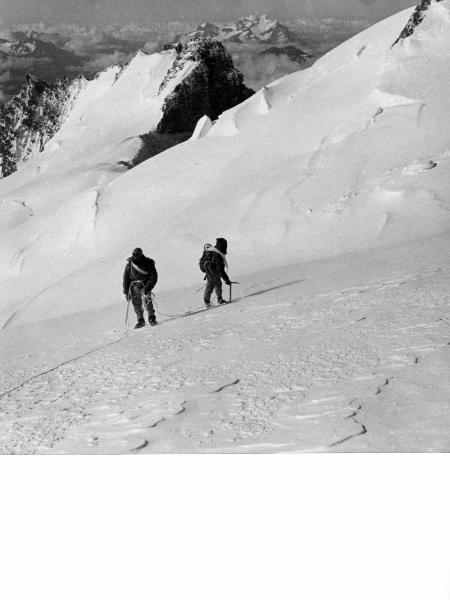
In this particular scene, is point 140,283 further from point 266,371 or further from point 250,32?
point 250,32

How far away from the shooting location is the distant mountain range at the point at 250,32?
3346mm

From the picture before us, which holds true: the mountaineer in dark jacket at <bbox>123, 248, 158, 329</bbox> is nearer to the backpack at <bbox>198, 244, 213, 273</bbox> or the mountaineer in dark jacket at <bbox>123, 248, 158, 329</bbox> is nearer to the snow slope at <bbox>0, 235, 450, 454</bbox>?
the snow slope at <bbox>0, 235, 450, 454</bbox>

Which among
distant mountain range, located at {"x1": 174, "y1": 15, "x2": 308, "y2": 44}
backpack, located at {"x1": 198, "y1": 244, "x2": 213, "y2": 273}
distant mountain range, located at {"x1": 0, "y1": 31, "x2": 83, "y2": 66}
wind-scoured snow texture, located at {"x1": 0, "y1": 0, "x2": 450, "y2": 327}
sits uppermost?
distant mountain range, located at {"x1": 0, "y1": 31, "x2": 83, "y2": 66}

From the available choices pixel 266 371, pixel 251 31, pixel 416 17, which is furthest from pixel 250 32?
pixel 266 371

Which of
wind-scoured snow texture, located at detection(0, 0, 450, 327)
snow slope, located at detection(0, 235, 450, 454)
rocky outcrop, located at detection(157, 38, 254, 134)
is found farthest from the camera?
rocky outcrop, located at detection(157, 38, 254, 134)

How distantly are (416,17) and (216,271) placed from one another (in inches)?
67.0

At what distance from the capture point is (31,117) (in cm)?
485

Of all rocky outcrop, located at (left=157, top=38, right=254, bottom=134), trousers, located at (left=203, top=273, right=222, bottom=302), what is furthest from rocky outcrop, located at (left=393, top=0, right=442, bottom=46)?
trousers, located at (left=203, top=273, right=222, bottom=302)

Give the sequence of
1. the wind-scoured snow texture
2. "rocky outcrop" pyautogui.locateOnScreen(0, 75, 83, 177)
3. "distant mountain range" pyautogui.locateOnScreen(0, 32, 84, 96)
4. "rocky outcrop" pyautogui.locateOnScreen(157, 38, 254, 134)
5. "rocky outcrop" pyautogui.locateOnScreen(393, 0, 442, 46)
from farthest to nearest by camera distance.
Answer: "rocky outcrop" pyautogui.locateOnScreen(157, 38, 254, 134) → "rocky outcrop" pyautogui.locateOnScreen(0, 75, 83, 177) → "distant mountain range" pyautogui.locateOnScreen(0, 32, 84, 96) → "rocky outcrop" pyautogui.locateOnScreen(393, 0, 442, 46) → the wind-scoured snow texture

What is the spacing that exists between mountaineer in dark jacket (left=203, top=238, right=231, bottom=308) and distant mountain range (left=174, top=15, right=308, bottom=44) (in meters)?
1.06

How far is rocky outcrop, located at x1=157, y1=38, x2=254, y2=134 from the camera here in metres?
3.95

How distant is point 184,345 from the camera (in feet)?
10.8

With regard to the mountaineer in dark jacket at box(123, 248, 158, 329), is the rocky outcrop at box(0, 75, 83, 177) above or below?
above
